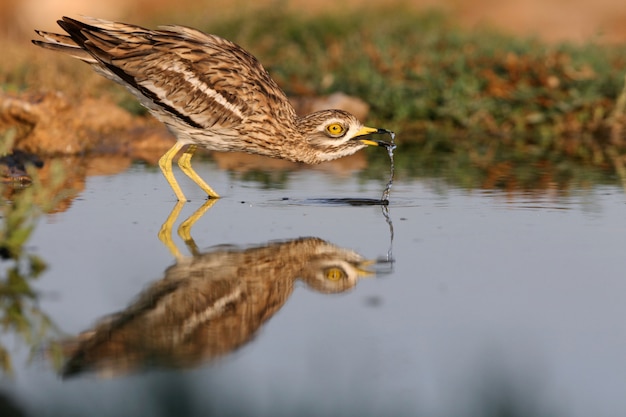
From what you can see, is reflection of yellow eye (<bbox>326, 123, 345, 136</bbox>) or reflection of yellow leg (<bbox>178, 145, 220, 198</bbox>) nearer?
reflection of yellow leg (<bbox>178, 145, 220, 198</bbox>)

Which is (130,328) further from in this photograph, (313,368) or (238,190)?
(238,190)

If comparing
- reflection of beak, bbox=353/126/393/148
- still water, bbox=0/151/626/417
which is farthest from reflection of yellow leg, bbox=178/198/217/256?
reflection of beak, bbox=353/126/393/148

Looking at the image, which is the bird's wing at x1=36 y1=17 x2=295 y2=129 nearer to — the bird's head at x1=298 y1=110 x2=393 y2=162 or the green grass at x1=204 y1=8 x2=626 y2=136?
the bird's head at x1=298 y1=110 x2=393 y2=162

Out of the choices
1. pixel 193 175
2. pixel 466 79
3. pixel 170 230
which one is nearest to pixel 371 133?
pixel 193 175

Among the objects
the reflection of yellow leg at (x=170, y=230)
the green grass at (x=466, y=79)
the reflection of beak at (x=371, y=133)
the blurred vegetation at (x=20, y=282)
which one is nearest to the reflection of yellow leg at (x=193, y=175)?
the reflection of yellow leg at (x=170, y=230)

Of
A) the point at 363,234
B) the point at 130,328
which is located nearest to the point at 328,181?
the point at 363,234

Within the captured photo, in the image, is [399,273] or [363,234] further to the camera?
[363,234]

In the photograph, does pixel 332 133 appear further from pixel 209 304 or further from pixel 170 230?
pixel 209 304
